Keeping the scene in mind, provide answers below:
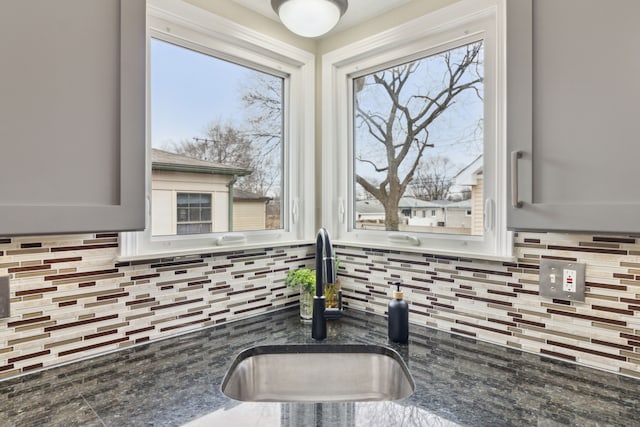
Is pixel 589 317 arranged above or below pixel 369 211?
below

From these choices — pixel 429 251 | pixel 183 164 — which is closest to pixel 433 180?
pixel 429 251

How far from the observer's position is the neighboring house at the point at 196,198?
4.67 feet

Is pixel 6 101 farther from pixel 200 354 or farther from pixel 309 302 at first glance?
pixel 309 302

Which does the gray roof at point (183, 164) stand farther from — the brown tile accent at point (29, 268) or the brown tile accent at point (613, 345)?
the brown tile accent at point (613, 345)

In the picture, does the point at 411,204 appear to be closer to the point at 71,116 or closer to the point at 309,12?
the point at 309,12

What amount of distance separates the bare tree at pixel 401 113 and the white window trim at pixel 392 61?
6 centimetres

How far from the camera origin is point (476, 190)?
1.46 metres

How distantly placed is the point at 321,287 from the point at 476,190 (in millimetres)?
716

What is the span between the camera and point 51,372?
1121 millimetres

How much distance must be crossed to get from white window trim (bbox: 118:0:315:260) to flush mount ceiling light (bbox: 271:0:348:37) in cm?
38

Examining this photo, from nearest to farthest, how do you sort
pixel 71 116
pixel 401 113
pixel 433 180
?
1. pixel 71 116
2. pixel 433 180
3. pixel 401 113

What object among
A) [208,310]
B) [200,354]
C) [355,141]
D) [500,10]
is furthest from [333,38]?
[200,354]

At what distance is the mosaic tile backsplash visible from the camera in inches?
43.4

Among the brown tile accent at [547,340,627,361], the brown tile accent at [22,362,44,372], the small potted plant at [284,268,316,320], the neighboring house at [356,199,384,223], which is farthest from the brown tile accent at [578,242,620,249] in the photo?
the brown tile accent at [22,362,44,372]
